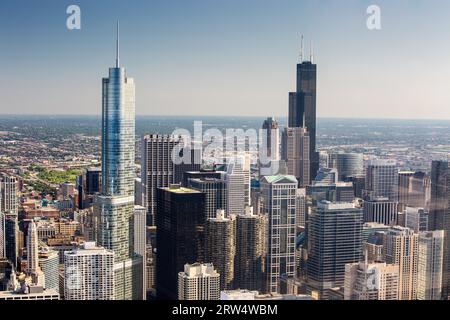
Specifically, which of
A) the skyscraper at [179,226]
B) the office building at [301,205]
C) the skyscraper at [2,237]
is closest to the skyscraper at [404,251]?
the office building at [301,205]

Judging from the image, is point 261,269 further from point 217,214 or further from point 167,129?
point 167,129

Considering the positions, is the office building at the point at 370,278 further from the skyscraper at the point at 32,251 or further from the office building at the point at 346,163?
the skyscraper at the point at 32,251

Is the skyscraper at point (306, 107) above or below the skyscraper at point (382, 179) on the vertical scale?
above

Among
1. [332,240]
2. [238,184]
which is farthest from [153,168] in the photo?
[332,240]

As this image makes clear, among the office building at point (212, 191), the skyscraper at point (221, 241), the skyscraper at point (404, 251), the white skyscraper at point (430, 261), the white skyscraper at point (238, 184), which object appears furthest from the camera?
the office building at point (212, 191)

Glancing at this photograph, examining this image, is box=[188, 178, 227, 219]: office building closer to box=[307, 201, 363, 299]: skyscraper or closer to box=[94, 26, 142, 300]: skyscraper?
box=[94, 26, 142, 300]: skyscraper

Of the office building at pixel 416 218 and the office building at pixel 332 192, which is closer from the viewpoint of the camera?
the office building at pixel 416 218

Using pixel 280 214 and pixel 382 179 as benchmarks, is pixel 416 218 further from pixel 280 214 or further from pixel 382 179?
pixel 280 214

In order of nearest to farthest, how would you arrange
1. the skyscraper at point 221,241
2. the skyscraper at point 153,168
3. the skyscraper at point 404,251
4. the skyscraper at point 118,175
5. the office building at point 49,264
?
the office building at point 49,264 → the skyscraper at point 404,251 → the skyscraper at point 118,175 → the skyscraper at point 221,241 → the skyscraper at point 153,168
